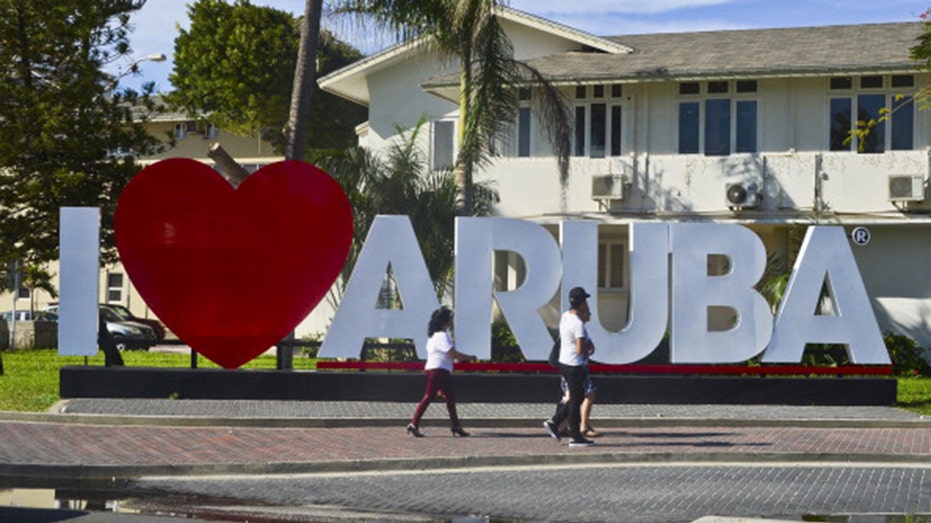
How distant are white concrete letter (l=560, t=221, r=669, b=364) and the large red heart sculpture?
11.0 feet

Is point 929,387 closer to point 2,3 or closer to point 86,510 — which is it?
point 86,510

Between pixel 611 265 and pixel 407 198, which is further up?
pixel 407 198

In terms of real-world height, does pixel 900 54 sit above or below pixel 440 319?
above

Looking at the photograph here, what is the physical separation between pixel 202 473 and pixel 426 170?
22.1 meters

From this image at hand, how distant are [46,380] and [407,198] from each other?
8.39 meters

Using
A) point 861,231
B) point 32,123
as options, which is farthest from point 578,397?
point 32,123

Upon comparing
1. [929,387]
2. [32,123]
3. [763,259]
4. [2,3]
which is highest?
[2,3]

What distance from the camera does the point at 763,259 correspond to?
22.2m

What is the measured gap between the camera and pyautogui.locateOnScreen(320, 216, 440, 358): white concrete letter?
21.5 metres

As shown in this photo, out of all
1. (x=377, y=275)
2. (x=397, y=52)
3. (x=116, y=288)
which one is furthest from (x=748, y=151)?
(x=116, y=288)

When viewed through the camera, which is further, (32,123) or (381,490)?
(32,123)

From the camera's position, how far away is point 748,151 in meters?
33.4

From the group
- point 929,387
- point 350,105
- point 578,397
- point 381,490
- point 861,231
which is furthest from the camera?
point 350,105

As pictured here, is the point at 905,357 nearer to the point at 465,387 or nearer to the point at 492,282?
the point at 492,282
